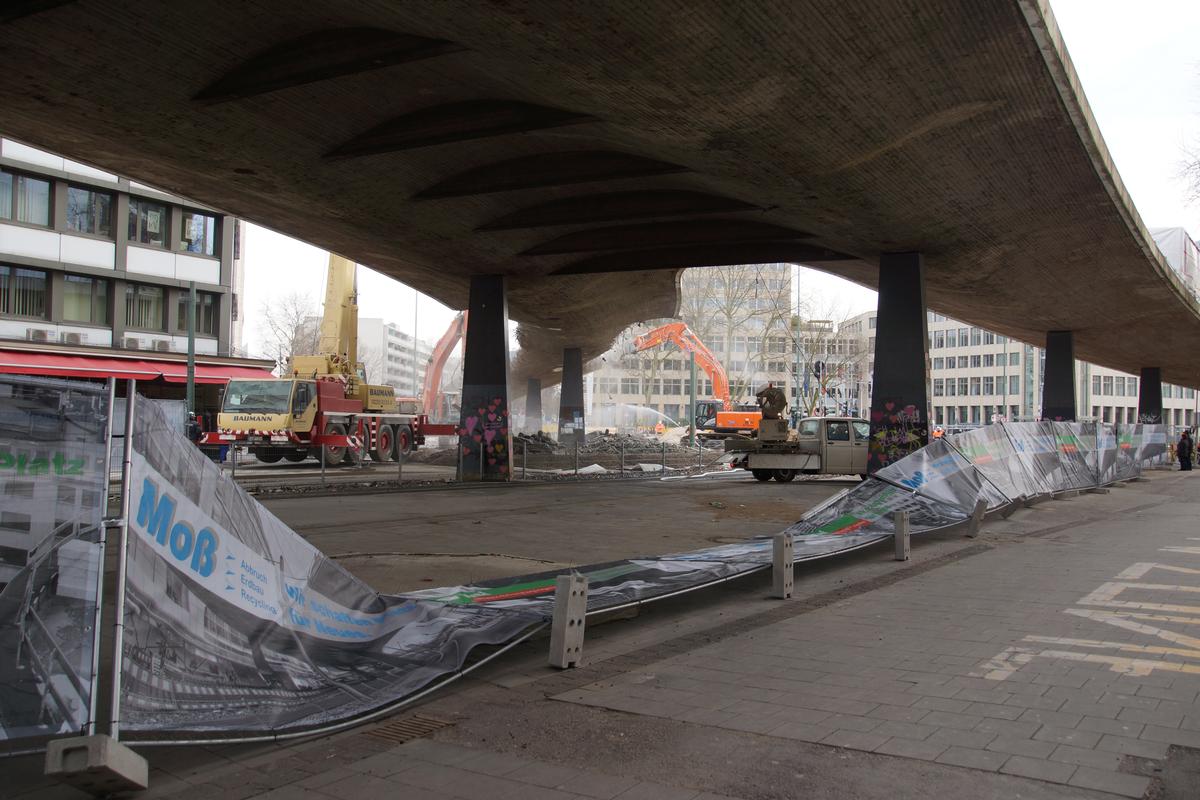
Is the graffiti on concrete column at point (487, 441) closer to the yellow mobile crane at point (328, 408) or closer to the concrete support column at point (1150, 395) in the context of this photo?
the yellow mobile crane at point (328, 408)

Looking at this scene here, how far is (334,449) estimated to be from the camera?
29109 millimetres

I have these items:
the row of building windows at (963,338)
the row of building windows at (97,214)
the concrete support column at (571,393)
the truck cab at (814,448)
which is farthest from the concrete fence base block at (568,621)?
the row of building windows at (963,338)

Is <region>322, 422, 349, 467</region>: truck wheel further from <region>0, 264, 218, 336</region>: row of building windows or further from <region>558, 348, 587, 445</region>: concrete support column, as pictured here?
<region>558, 348, 587, 445</region>: concrete support column

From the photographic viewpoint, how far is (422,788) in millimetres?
4180

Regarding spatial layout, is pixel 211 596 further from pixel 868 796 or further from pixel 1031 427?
pixel 1031 427

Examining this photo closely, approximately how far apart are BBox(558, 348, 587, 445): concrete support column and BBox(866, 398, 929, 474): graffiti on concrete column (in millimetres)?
25644

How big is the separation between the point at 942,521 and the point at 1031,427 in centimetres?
705

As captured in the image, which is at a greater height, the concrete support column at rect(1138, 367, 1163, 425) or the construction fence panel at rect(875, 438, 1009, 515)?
the concrete support column at rect(1138, 367, 1163, 425)

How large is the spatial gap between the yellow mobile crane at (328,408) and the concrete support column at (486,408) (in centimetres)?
215

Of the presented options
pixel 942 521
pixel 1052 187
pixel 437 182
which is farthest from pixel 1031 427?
pixel 437 182

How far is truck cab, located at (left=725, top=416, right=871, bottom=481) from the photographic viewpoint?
2531 centimetres

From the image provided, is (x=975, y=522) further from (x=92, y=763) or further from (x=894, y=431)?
(x=92, y=763)

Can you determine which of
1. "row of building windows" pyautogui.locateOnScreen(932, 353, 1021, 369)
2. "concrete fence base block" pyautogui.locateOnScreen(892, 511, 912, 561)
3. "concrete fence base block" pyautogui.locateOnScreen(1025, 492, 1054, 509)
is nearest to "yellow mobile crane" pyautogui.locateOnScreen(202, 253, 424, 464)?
"concrete fence base block" pyautogui.locateOnScreen(1025, 492, 1054, 509)

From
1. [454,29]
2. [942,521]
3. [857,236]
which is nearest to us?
[454,29]
